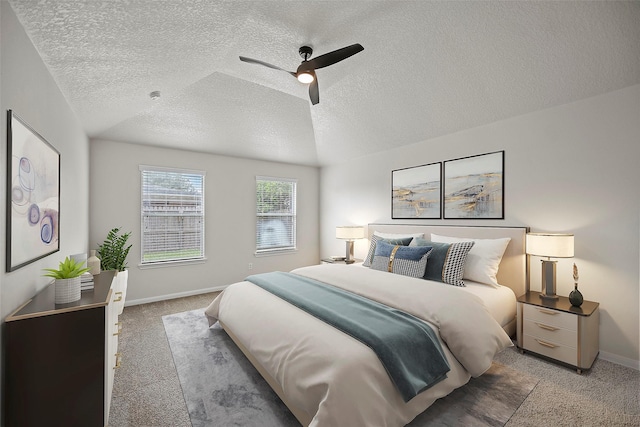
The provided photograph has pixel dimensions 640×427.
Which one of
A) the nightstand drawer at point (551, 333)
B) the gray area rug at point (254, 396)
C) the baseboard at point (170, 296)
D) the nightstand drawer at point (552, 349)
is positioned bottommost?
the gray area rug at point (254, 396)

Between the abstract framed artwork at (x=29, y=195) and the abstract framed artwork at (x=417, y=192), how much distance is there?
160 inches

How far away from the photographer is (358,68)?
3.06 metres

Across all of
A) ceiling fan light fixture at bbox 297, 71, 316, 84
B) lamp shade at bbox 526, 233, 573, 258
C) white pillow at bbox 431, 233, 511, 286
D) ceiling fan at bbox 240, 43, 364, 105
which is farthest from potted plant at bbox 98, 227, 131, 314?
lamp shade at bbox 526, 233, 573, 258

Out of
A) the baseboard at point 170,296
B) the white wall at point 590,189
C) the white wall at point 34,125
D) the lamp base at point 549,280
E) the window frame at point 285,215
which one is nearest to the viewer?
the white wall at point 34,125

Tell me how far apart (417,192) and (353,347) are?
10.00 feet

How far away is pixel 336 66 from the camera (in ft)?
9.95

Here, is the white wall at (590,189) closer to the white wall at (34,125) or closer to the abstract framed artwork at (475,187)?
the abstract framed artwork at (475,187)

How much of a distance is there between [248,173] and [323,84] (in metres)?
2.46

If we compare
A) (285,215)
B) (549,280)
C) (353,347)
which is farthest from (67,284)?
(285,215)

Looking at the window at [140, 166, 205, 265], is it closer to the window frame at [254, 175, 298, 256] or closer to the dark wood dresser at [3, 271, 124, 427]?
the window frame at [254, 175, 298, 256]

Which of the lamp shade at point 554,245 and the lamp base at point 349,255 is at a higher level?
the lamp shade at point 554,245

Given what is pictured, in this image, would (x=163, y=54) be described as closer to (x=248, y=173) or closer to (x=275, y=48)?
(x=275, y=48)

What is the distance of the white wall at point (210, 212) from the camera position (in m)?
3.98

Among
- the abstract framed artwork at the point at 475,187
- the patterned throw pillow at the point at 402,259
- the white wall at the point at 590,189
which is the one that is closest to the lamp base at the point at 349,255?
the patterned throw pillow at the point at 402,259
